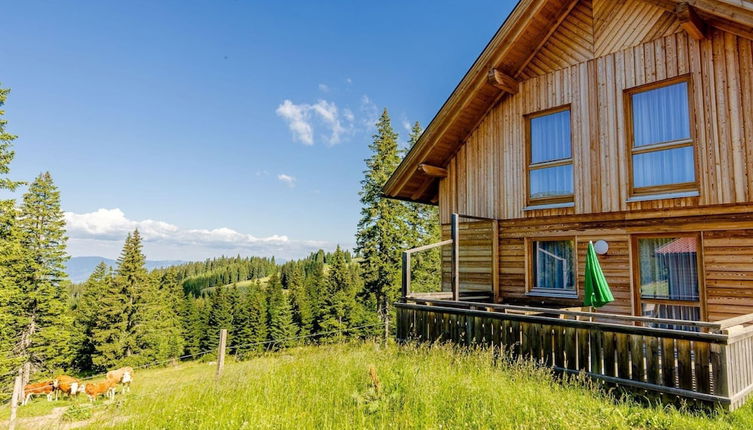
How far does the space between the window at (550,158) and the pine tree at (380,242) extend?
22.4 meters

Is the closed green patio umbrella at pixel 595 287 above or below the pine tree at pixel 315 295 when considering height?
above

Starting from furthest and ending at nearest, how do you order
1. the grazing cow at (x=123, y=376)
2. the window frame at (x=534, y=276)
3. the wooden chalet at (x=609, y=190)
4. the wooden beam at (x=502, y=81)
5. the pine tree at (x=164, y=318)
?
the pine tree at (x=164, y=318) → the grazing cow at (x=123, y=376) → the wooden beam at (x=502, y=81) → the window frame at (x=534, y=276) → the wooden chalet at (x=609, y=190)

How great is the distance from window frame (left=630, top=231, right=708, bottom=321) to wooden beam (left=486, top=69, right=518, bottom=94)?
4711mm

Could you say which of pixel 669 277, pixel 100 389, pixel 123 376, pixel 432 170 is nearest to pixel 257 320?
pixel 123 376

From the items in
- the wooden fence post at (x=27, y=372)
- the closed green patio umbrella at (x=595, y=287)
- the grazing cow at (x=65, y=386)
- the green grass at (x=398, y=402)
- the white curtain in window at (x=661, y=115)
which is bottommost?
the wooden fence post at (x=27, y=372)

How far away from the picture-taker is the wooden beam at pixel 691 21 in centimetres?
711

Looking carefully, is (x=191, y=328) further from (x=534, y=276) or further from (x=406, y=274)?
(x=534, y=276)

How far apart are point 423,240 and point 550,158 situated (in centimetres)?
2506

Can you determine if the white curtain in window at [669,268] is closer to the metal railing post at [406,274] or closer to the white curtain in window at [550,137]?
the white curtain in window at [550,137]

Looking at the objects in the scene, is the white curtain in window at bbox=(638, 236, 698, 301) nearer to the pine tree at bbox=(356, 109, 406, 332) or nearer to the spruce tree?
the pine tree at bbox=(356, 109, 406, 332)

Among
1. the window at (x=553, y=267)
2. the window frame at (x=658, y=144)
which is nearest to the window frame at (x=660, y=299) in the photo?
the window frame at (x=658, y=144)

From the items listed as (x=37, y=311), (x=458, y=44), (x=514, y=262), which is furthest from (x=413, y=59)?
(x=37, y=311)

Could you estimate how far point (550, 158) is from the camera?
988 cm

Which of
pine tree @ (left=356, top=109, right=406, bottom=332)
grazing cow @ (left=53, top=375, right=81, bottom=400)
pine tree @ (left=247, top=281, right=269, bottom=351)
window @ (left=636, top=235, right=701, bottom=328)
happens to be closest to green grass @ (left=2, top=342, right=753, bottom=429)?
window @ (left=636, top=235, right=701, bottom=328)
